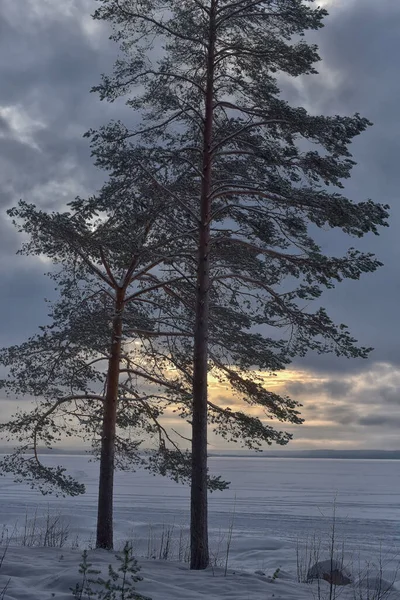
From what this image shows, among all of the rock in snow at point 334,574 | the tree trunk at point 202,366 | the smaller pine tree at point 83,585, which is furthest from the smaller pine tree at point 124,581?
the rock in snow at point 334,574

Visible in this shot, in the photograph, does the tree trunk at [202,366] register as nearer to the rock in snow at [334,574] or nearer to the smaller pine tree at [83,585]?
the rock in snow at [334,574]

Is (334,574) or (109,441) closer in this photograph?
(334,574)

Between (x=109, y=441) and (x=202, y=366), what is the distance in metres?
4.31

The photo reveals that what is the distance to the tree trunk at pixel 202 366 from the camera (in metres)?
12.7

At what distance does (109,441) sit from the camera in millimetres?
16297

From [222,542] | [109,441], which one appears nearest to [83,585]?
[109,441]

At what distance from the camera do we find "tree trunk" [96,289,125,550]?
52.4ft

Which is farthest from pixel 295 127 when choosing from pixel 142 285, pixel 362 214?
pixel 142 285

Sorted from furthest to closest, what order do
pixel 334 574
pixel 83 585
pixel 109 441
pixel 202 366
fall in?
pixel 109 441
pixel 334 574
pixel 202 366
pixel 83 585

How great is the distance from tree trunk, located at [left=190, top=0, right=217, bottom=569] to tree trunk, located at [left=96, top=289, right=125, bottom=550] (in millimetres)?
2812

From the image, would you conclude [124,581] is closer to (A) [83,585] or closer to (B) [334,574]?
(A) [83,585]

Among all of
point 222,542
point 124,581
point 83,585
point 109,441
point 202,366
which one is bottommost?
point 222,542

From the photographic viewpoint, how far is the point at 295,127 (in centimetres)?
1338

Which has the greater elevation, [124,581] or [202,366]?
[202,366]
